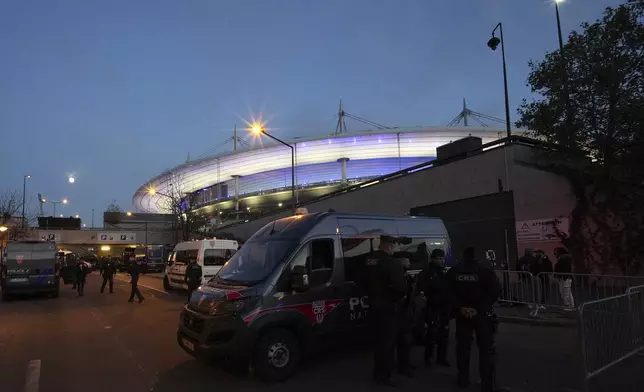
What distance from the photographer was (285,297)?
6324 millimetres

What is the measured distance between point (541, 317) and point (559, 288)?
0.85 meters

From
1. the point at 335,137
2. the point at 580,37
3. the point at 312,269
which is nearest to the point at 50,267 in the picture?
the point at 312,269

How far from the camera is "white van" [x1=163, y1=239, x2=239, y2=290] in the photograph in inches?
721

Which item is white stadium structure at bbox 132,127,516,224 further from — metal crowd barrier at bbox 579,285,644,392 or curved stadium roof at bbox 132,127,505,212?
metal crowd barrier at bbox 579,285,644,392

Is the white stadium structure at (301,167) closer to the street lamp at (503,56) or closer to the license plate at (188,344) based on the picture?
the street lamp at (503,56)

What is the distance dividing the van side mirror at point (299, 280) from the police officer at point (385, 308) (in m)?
0.98

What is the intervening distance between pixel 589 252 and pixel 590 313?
9.58m

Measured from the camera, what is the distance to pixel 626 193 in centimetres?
1277

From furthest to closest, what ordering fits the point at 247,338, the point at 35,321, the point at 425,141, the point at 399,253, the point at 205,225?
the point at 205,225 → the point at 425,141 → the point at 35,321 → the point at 399,253 → the point at 247,338

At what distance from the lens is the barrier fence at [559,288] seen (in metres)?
9.99

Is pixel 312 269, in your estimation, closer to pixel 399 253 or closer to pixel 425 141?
pixel 399 253

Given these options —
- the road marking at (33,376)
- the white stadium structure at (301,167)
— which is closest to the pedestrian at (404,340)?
the road marking at (33,376)

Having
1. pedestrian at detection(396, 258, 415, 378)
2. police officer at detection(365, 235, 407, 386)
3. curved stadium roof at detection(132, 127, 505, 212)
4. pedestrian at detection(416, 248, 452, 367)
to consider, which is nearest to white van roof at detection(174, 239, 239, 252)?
pedestrian at detection(416, 248, 452, 367)

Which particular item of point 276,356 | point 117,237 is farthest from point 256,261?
point 117,237
